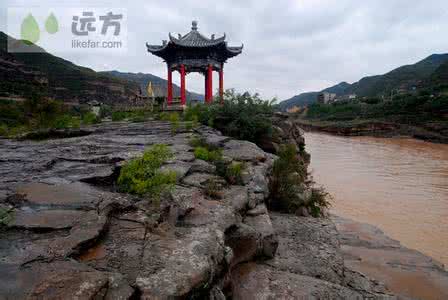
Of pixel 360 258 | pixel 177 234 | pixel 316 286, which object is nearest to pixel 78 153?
pixel 177 234

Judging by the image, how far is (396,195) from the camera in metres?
12.5

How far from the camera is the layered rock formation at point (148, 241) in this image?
85.3 inches

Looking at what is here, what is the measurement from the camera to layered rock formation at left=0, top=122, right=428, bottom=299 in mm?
2166

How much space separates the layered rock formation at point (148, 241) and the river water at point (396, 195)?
4.53 m

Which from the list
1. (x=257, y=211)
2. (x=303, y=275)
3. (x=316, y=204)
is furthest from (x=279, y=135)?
(x=303, y=275)

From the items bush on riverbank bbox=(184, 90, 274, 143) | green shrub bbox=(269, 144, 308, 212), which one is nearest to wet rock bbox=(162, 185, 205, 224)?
green shrub bbox=(269, 144, 308, 212)

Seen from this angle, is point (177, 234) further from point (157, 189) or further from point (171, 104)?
point (171, 104)

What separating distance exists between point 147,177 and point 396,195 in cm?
1192

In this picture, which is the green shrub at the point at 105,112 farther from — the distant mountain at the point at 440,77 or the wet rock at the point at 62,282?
the distant mountain at the point at 440,77

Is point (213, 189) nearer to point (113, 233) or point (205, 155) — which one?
point (205, 155)

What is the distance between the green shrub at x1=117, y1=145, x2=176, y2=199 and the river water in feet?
21.2

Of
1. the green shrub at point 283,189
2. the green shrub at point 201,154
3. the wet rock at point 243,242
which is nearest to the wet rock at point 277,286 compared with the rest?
the wet rock at point 243,242

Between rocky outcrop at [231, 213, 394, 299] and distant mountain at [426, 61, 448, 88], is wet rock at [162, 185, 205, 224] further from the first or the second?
distant mountain at [426, 61, 448, 88]

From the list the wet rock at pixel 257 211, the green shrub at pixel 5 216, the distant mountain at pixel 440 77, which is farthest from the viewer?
the distant mountain at pixel 440 77
